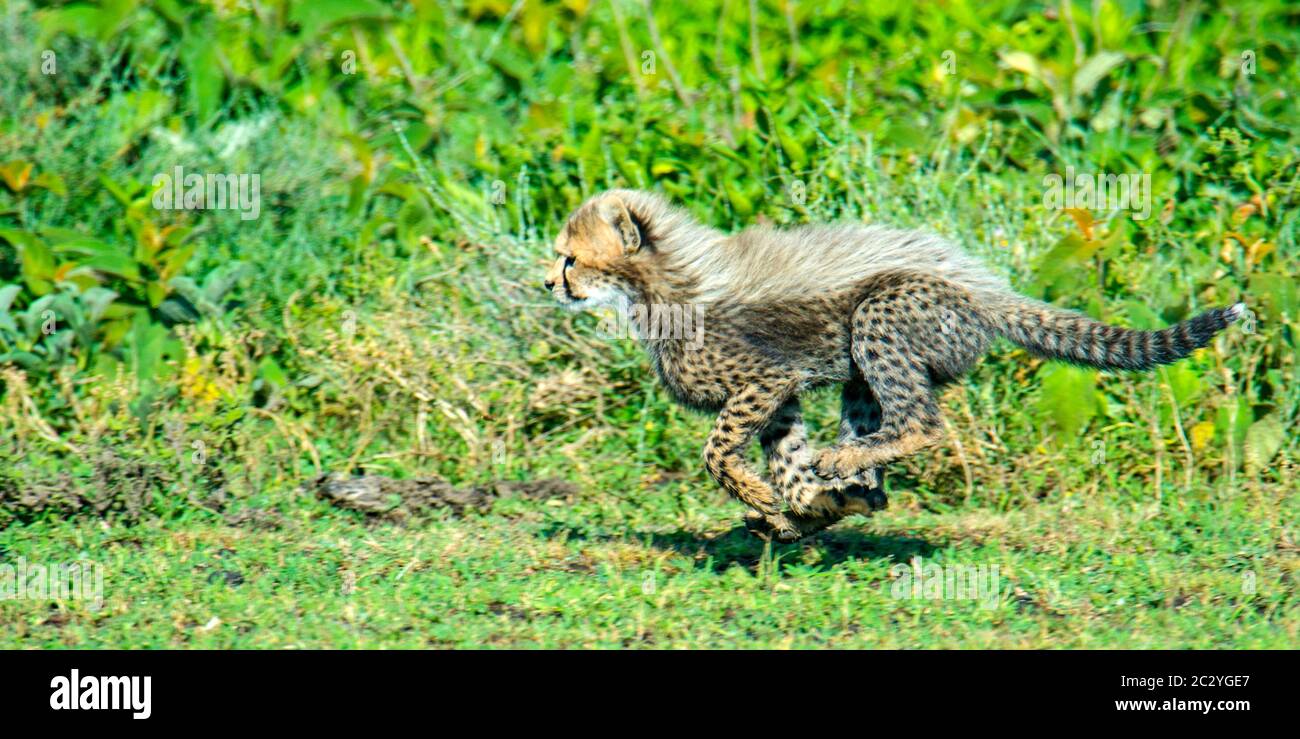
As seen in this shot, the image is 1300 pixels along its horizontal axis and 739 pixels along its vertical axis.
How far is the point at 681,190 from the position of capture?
26.9 feet

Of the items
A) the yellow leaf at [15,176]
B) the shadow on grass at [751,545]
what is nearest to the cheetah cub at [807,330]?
the shadow on grass at [751,545]

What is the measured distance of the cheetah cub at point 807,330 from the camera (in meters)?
5.94

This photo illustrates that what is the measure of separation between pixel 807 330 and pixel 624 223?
859mm

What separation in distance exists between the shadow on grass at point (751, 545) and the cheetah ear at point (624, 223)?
1234 mm

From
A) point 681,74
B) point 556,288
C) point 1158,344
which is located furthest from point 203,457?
point 681,74

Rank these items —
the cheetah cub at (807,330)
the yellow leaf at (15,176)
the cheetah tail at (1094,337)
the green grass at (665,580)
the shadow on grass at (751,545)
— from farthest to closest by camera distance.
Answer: the yellow leaf at (15,176), the shadow on grass at (751,545), the cheetah cub at (807,330), the cheetah tail at (1094,337), the green grass at (665,580)

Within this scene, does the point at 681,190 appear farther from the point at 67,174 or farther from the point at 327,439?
the point at 67,174

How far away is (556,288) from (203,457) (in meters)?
1.87

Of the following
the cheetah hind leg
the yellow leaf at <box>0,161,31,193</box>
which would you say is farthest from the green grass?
the yellow leaf at <box>0,161,31,193</box>

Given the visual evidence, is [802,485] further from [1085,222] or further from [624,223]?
[1085,222]

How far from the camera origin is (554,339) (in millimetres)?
7738

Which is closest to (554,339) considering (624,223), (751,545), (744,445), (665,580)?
(624,223)

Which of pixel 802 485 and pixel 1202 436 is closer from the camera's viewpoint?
pixel 802 485

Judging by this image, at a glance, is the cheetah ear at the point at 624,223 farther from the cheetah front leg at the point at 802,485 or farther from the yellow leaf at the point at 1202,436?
the yellow leaf at the point at 1202,436
